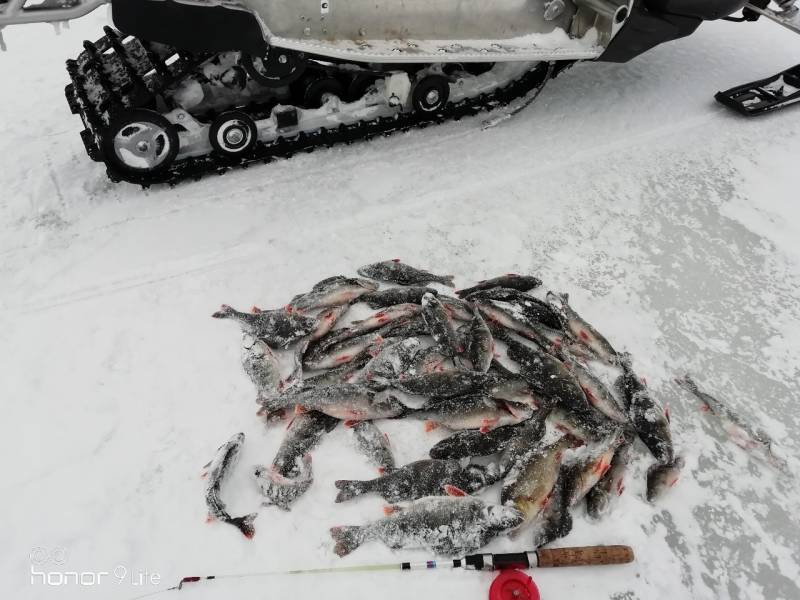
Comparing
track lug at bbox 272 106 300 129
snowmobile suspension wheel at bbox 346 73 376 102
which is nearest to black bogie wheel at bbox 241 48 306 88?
track lug at bbox 272 106 300 129

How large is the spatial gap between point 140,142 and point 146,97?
376mm

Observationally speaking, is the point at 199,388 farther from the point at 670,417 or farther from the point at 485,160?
the point at 485,160

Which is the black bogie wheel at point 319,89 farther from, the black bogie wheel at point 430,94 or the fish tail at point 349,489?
the fish tail at point 349,489

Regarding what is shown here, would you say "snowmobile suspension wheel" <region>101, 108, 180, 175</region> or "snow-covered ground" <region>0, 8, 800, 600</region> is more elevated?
"snowmobile suspension wheel" <region>101, 108, 180, 175</region>

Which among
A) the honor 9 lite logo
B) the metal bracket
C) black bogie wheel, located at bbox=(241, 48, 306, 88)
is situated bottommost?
the honor 9 lite logo

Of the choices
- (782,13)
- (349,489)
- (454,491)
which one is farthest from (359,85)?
(782,13)

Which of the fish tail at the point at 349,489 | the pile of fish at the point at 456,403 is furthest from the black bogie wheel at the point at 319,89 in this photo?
the fish tail at the point at 349,489

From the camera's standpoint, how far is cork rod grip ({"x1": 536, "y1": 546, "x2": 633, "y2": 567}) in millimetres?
2998

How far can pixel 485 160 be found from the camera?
567cm

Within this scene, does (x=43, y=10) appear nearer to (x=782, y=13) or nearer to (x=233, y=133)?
(x=233, y=133)

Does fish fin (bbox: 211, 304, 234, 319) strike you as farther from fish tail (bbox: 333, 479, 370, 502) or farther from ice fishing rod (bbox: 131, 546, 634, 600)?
ice fishing rod (bbox: 131, 546, 634, 600)

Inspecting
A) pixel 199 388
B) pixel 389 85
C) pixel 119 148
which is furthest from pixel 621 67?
pixel 199 388

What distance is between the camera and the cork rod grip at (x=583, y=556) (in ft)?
9.84

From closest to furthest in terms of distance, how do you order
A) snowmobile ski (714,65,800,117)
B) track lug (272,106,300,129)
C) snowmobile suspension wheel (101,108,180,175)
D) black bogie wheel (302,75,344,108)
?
snowmobile suspension wheel (101,108,180,175) → track lug (272,106,300,129) → black bogie wheel (302,75,344,108) → snowmobile ski (714,65,800,117)
